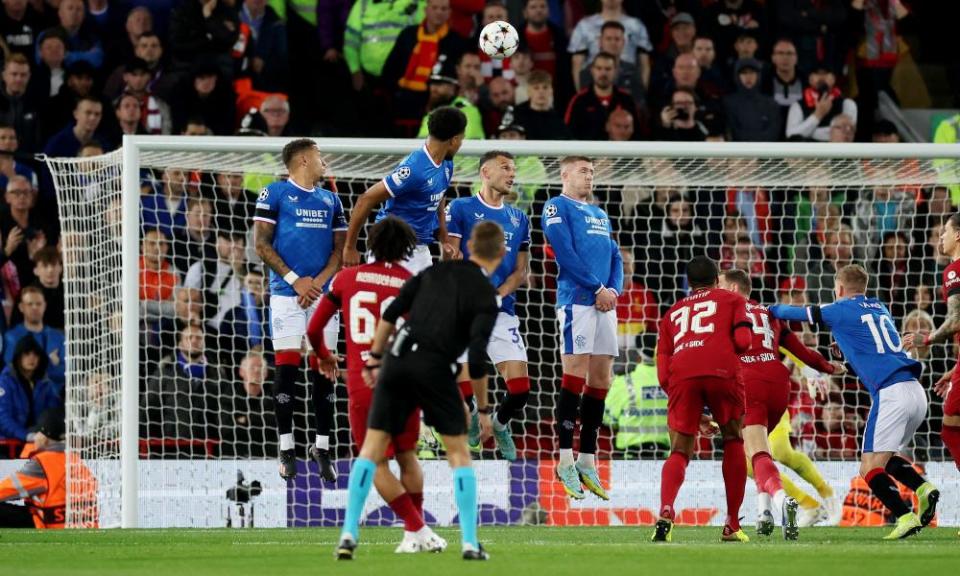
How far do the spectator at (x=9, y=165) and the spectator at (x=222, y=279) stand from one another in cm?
230

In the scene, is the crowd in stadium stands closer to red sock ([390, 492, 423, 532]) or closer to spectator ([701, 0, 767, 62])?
spectator ([701, 0, 767, 62])

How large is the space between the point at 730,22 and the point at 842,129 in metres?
2.19

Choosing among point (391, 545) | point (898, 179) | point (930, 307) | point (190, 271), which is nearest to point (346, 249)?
point (391, 545)

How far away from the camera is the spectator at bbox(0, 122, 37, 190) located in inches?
658

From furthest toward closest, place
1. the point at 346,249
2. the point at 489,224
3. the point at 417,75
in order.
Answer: the point at 417,75 < the point at 346,249 < the point at 489,224

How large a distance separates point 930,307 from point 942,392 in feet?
14.6

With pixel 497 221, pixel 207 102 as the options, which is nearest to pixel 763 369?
pixel 497 221

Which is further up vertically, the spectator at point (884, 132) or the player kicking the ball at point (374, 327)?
the spectator at point (884, 132)

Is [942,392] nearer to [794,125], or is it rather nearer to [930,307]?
[930,307]

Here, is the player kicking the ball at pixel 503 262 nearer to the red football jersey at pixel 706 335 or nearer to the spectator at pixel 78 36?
the red football jersey at pixel 706 335

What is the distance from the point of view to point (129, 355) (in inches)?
525

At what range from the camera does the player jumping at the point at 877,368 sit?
1214 cm

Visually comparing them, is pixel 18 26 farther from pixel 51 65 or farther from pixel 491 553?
pixel 491 553

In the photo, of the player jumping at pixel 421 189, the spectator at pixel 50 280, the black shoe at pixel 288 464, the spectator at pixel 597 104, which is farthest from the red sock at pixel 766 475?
the spectator at pixel 50 280
